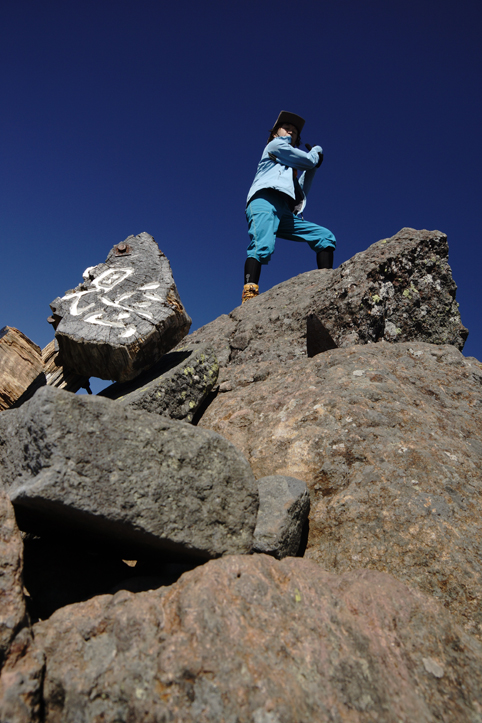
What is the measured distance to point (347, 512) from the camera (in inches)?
101

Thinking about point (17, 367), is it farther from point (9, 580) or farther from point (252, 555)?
point (252, 555)

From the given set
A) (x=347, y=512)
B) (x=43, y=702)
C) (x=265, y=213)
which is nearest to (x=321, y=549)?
(x=347, y=512)

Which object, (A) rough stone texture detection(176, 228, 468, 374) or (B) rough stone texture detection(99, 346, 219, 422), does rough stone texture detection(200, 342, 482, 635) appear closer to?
(B) rough stone texture detection(99, 346, 219, 422)

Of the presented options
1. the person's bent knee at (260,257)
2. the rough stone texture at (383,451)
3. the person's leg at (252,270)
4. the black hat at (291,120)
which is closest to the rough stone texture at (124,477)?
the rough stone texture at (383,451)

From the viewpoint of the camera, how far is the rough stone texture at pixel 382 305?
A: 4266 millimetres

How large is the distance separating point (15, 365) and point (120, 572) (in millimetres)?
2136

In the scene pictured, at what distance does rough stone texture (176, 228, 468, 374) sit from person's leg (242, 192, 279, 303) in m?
2.18

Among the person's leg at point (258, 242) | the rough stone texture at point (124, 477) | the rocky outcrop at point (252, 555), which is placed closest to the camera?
the rocky outcrop at point (252, 555)

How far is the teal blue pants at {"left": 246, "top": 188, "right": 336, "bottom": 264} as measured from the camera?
738 centimetres

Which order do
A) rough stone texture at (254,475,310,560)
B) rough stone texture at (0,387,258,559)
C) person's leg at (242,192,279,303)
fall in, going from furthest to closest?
person's leg at (242,192,279,303) < rough stone texture at (254,475,310,560) < rough stone texture at (0,387,258,559)

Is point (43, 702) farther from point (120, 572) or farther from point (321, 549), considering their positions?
point (321, 549)

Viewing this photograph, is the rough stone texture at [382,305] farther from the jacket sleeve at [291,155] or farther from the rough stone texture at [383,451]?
the jacket sleeve at [291,155]

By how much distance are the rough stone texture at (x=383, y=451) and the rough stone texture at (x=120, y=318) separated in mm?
825

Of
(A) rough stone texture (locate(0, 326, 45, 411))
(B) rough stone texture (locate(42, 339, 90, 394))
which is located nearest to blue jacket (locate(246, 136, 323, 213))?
(B) rough stone texture (locate(42, 339, 90, 394))
